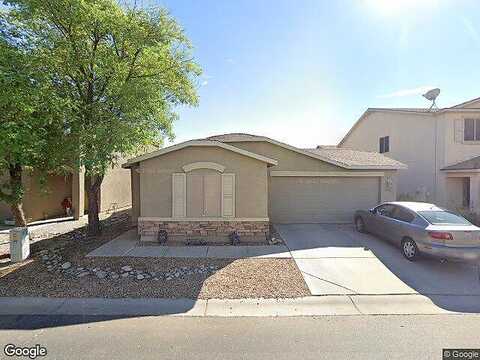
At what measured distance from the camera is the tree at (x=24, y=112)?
688 cm

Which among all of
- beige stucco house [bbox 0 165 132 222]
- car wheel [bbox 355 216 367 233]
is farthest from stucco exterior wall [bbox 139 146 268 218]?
beige stucco house [bbox 0 165 132 222]

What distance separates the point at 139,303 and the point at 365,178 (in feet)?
35.6

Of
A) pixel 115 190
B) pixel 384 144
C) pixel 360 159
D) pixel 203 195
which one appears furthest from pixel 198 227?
pixel 384 144

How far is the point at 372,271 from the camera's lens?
7.02m

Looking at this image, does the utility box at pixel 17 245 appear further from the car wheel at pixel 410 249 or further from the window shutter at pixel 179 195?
the car wheel at pixel 410 249

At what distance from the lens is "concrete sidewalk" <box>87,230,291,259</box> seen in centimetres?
804

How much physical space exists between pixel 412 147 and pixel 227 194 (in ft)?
44.3

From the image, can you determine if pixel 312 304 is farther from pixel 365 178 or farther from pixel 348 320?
pixel 365 178

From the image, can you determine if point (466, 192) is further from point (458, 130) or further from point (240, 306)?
point (240, 306)

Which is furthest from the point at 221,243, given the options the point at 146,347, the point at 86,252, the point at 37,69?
the point at 37,69

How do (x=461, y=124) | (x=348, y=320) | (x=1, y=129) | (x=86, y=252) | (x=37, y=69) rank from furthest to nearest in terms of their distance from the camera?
(x=461, y=124) → (x=86, y=252) → (x=37, y=69) → (x=1, y=129) → (x=348, y=320)

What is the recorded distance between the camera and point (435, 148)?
53.3 feet

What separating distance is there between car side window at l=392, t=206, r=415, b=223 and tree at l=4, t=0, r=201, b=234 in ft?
26.0

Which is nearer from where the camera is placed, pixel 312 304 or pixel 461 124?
pixel 312 304
